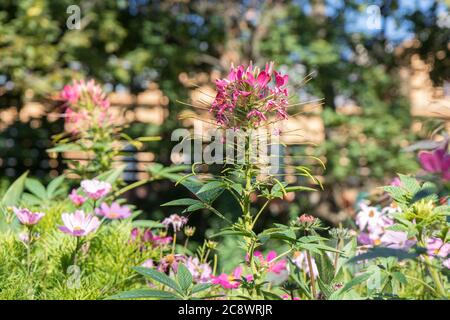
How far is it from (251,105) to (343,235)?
36 centimetres

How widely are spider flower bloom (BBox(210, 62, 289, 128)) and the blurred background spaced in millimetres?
4380

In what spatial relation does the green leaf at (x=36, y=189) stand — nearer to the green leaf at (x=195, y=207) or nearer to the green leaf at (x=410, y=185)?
the green leaf at (x=195, y=207)

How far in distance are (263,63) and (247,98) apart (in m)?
4.82

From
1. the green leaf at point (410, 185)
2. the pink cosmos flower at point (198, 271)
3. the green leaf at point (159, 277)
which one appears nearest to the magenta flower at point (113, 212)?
the pink cosmos flower at point (198, 271)

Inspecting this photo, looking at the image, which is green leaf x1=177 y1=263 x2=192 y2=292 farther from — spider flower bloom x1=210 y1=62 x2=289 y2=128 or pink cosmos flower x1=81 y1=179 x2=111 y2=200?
pink cosmos flower x1=81 y1=179 x2=111 y2=200

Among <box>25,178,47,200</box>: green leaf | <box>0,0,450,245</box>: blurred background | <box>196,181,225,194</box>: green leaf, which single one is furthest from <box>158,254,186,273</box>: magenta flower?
<box>0,0,450,245</box>: blurred background

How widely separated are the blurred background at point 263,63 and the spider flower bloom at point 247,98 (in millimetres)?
4380

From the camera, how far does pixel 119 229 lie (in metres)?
1.32

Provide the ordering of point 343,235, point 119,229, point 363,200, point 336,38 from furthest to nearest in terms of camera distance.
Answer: point 336,38 < point 363,200 < point 119,229 < point 343,235

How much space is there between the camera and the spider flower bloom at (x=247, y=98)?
0.84m

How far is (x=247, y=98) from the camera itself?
842 millimetres

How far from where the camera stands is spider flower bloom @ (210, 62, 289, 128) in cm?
84
